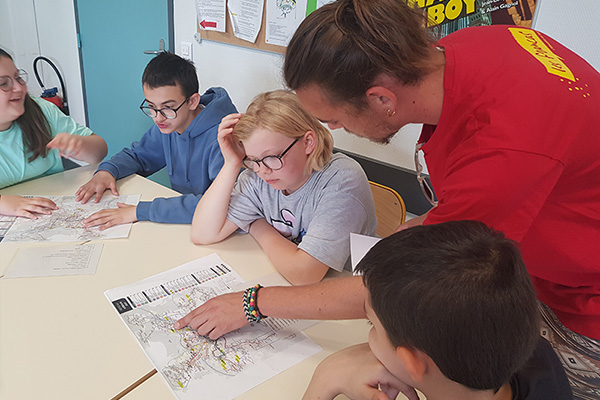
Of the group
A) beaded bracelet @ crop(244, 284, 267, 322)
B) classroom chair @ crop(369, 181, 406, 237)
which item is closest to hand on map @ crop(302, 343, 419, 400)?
beaded bracelet @ crop(244, 284, 267, 322)

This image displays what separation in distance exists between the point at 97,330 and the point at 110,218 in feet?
1.69

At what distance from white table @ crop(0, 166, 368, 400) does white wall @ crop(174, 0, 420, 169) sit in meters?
0.85

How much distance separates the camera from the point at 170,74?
63.2 inches

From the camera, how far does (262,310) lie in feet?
2.89

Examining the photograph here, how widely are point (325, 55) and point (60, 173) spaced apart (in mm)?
1421

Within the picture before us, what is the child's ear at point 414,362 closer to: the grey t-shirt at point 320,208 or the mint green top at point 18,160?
the grey t-shirt at point 320,208

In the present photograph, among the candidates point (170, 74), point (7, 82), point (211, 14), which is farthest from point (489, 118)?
point (211, 14)

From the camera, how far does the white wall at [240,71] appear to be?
1885mm

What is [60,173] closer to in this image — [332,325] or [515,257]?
[332,325]

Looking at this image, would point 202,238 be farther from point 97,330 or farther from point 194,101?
point 194,101

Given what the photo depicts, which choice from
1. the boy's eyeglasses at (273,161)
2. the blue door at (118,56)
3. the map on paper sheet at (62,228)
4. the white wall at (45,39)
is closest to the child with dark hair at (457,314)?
the boy's eyeglasses at (273,161)

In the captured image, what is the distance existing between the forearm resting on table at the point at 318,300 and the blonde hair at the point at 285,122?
45 cm

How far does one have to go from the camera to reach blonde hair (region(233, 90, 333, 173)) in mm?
1176

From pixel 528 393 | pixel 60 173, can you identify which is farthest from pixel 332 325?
pixel 60 173
